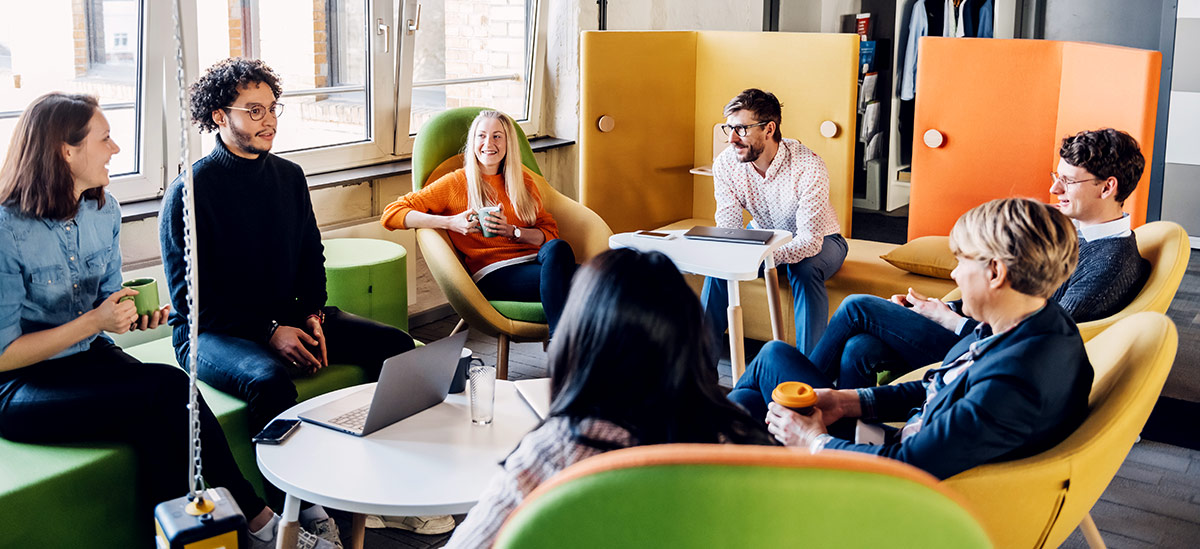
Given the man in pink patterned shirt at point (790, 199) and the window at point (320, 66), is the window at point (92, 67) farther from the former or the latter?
the man in pink patterned shirt at point (790, 199)

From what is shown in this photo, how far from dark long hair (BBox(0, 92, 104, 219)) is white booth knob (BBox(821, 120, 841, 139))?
2.77 meters

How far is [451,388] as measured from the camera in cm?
238

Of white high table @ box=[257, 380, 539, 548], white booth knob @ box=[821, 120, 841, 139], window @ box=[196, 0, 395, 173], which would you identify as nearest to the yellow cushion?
white booth knob @ box=[821, 120, 841, 139]

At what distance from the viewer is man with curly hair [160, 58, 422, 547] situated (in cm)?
264

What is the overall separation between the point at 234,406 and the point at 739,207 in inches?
75.9

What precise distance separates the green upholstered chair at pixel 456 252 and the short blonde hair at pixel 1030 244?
173 cm

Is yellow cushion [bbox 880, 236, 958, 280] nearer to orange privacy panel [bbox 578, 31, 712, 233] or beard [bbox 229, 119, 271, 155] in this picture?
orange privacy panel [bbox 578, 31, 712, 233]

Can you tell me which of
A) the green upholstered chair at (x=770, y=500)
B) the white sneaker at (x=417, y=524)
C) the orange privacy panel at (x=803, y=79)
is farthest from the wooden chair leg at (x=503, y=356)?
the green upholstered chair at (x=770, y=500)

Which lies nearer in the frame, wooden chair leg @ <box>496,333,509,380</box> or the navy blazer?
the navy blazer

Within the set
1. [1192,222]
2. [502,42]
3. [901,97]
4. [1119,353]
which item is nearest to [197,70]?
[502,42]

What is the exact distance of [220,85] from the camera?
2738mm

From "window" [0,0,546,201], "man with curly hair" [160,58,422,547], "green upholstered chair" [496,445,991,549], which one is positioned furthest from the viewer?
"window" [0,0,546,201]

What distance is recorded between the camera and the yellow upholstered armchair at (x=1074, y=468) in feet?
5.29

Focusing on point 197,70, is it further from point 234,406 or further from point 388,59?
point 234,406
